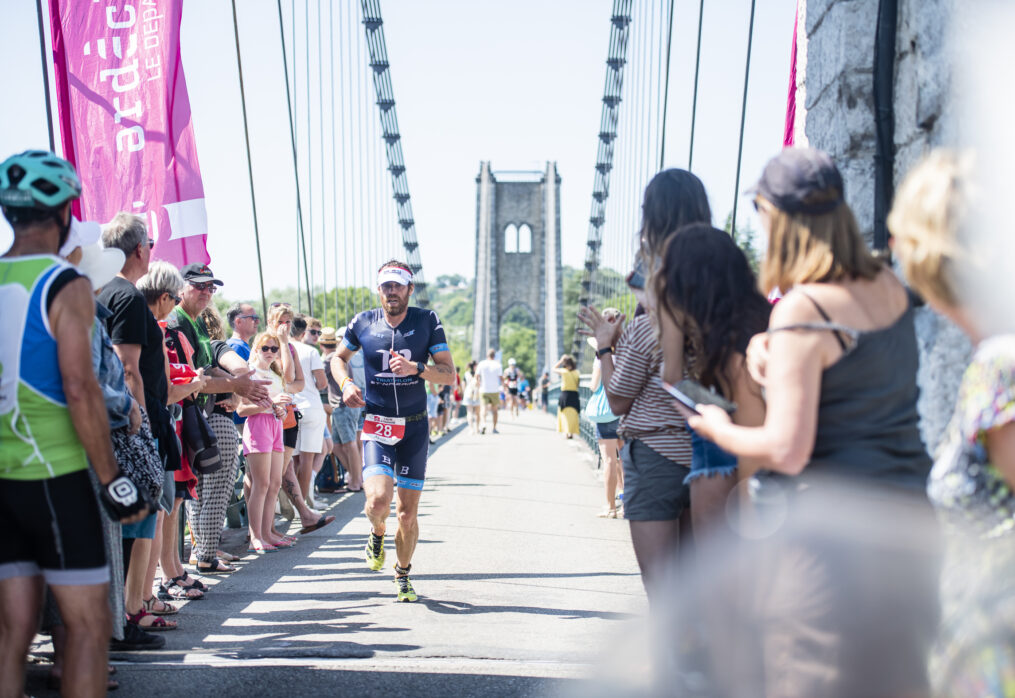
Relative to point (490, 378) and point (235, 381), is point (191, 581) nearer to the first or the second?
point (235, 381)

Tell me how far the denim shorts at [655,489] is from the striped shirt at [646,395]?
3cm

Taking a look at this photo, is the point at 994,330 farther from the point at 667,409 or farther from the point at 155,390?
the point at 155,390

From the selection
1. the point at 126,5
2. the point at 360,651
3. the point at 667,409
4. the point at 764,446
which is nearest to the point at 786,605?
the point at 764,446

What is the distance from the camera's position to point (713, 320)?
2.28m

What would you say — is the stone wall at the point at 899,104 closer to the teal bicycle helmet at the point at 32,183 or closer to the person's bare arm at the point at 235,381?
the teal bicycle helmet at the point at 32,183

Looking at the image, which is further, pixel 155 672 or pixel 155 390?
pixel 155 390

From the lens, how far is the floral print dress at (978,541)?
1.43 meters

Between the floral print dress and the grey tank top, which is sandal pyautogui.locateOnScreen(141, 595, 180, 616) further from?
the floral print dress

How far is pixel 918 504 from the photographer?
5.65 ft

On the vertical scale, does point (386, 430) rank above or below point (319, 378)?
above

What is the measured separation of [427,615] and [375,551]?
66cm

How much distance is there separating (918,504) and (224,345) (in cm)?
413

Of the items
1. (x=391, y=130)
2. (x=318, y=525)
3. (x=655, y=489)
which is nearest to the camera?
(x=655, y=489)

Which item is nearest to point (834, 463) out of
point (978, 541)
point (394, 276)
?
point (978, 541)
